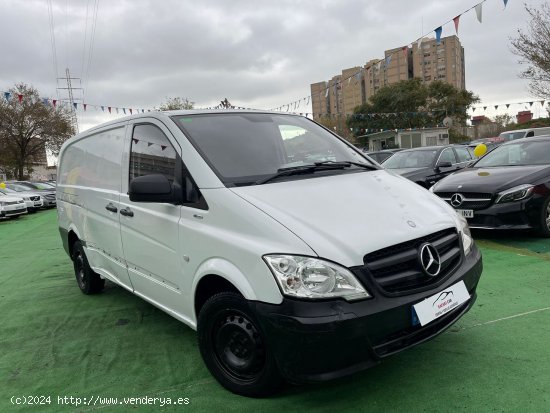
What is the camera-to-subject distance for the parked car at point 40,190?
1994 cm

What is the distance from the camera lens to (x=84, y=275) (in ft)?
16.2

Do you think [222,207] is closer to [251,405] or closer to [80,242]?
[251,405]

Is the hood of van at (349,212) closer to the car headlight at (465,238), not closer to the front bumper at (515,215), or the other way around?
the car headlight at (465,238)

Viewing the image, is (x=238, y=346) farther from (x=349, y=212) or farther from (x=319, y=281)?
(x=349, y=212)

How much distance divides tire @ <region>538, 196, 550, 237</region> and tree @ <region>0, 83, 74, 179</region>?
35037mm

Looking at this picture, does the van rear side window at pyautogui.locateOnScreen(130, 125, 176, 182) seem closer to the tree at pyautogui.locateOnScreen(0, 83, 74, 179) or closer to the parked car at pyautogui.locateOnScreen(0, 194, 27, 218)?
the parked car at pyautogui.locateOnScreen(0, 194, 27, 218)

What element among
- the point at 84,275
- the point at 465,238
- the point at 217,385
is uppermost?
the point at 465,238

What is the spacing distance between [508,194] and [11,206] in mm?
15515

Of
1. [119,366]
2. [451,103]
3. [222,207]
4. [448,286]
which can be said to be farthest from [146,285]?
[451,103]

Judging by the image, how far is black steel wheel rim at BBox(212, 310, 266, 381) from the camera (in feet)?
7.83

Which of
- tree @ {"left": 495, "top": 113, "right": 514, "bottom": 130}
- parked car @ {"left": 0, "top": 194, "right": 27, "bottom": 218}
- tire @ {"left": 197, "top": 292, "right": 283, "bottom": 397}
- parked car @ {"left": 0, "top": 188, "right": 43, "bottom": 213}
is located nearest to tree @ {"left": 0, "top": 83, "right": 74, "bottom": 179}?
parked car @ {"left": 0, "top": 188, "right": 43, "bottom": 213}

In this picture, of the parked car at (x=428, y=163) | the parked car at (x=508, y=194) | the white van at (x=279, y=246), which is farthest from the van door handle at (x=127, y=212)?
the parked car at (x=428, y=163)

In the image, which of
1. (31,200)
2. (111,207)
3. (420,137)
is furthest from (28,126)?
(111,207)

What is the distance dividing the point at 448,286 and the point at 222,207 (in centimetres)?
138
